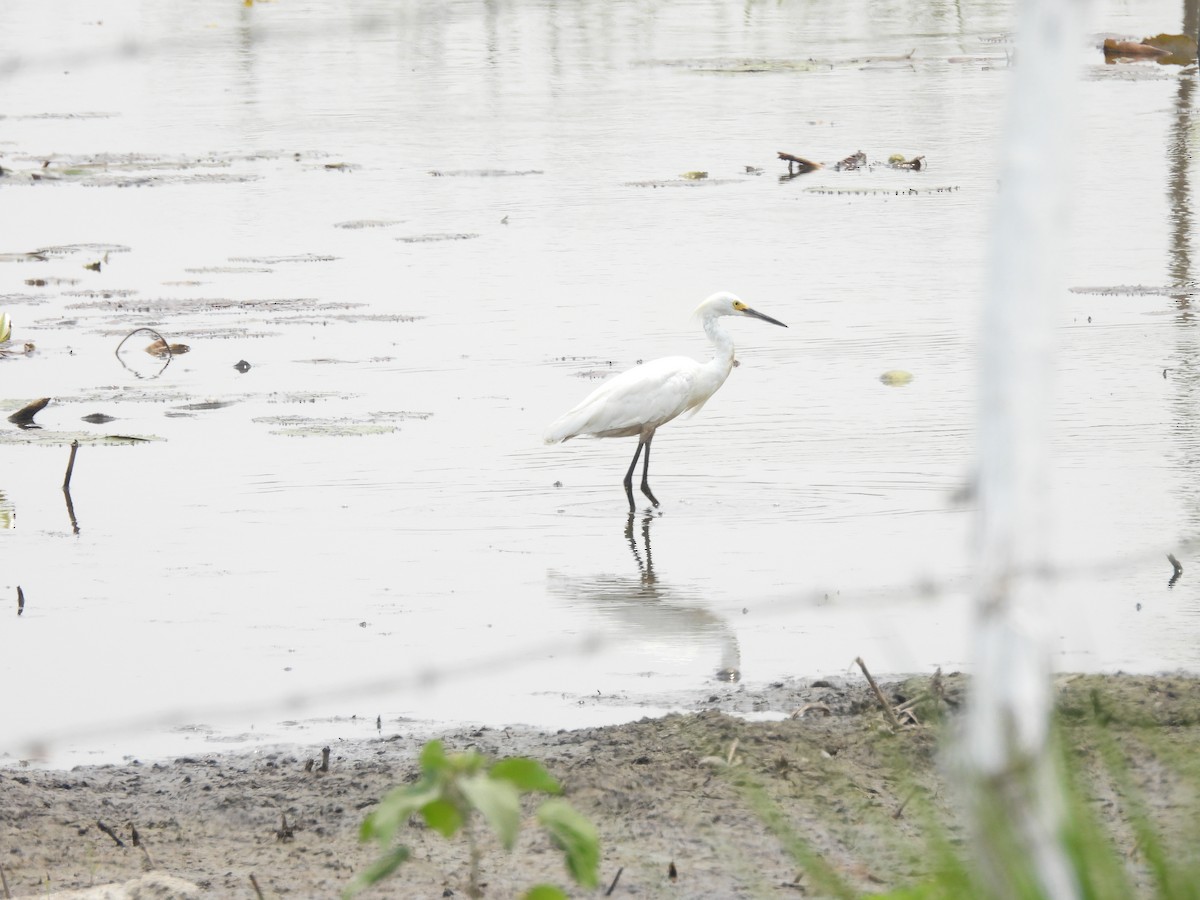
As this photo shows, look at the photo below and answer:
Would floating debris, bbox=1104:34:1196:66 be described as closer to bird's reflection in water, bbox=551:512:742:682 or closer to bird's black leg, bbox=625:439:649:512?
bird's black leg, bbox=625:439:649:512

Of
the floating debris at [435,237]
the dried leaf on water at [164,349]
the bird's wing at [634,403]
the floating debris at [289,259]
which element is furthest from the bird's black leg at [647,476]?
the floating debris at [435,237]

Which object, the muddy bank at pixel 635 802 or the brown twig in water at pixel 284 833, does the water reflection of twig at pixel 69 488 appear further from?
the brown twig in water at pixel 284 833

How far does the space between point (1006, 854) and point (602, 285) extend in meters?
10.8

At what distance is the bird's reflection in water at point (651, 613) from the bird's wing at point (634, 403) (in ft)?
4.16

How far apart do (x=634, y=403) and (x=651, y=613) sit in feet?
7.36

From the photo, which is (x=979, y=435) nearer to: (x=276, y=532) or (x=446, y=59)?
(x=276, y=532)

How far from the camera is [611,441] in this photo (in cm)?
1023

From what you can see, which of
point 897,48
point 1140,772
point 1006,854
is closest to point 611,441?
point 1140,772

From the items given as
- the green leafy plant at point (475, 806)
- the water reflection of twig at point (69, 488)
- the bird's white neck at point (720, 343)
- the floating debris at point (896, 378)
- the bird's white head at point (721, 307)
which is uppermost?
the green leafy plant at point (475, 806)

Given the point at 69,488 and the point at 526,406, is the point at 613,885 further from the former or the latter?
the point at 526,406

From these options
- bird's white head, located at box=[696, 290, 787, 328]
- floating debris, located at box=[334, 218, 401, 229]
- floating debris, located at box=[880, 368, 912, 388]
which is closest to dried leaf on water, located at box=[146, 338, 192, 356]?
bird's white head, located at box=[696, 290, 787, 328]

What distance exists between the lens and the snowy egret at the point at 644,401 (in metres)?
8.85

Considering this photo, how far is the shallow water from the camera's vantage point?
6238 mm

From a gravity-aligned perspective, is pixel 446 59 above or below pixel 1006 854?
below
